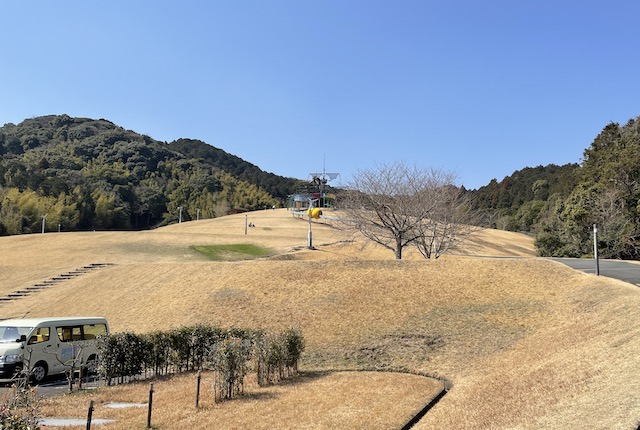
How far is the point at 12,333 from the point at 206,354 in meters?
5.16

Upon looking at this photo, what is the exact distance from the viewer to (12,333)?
1305 cm

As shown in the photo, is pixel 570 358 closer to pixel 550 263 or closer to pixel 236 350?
pixel 236 350

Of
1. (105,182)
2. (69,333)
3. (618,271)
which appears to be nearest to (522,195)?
(618,271)

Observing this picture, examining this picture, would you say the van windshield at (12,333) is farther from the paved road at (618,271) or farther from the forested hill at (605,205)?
the forested hill at (605,205)

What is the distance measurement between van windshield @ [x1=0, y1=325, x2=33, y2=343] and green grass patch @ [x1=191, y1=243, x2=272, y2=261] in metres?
22.5

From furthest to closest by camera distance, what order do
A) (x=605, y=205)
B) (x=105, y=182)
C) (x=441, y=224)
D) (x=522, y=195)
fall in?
(x=105, y=182) < (x=522, y=195) < (x=605, y=205) < (x=441, y=224)

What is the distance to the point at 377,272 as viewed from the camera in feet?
70.5

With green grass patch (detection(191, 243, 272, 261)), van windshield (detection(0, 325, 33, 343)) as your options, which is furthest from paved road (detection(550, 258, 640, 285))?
green grass patch (detection(191, 243, 272, 261))

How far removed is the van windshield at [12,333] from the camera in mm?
12859

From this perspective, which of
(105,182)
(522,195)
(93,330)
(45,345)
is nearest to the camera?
(45,345)

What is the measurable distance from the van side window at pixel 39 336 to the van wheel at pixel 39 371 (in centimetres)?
58

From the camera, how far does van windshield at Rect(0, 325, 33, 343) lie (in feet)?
42.2

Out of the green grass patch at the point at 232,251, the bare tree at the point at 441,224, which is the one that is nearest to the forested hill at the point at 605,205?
the bare tree at the point at 441,224

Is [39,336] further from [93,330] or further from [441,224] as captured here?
[441,224]
